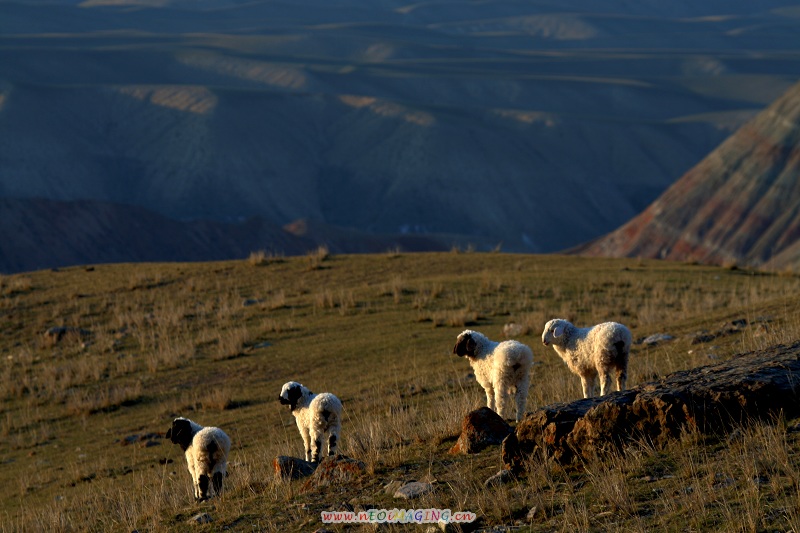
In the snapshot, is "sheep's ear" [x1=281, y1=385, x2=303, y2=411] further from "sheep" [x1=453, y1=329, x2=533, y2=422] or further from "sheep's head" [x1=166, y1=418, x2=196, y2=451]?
"sheep" [x1=453, y1=329, x2=533, y2=422]

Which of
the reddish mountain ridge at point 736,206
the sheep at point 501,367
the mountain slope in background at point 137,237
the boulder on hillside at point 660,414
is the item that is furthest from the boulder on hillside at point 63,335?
the mountain slope in background at point 137,237

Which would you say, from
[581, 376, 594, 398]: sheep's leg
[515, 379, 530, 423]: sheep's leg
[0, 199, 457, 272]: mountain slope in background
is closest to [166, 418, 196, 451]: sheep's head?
[515, 379, 530, 423]: sheep's leg

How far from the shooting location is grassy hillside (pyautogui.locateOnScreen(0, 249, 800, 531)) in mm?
8859

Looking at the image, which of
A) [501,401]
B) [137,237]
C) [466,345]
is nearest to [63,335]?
[466,345]

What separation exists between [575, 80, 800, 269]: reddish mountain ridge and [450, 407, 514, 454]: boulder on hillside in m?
56.3

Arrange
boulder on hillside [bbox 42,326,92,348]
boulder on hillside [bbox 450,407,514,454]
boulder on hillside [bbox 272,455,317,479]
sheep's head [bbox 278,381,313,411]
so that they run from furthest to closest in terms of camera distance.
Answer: boulder on hillside [bbox 42,326,92,348], sheep's head [bbox 278,381,313,411], boulder on hillside [bbox 272,455,317,479], boulder on hillside [bbox 450,407,514,454]

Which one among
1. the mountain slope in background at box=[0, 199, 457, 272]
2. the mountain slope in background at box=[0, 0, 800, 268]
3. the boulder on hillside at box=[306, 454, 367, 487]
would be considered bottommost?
the boulder on hillside at box=[306, 454, 367, 487]

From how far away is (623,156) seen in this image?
414ft

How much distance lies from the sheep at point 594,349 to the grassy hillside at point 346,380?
39.3 inches

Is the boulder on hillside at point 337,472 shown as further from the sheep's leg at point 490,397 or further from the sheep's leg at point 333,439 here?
the sheep's leg at point 490,397

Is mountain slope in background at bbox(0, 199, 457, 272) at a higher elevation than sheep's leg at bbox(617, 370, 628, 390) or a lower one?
higher

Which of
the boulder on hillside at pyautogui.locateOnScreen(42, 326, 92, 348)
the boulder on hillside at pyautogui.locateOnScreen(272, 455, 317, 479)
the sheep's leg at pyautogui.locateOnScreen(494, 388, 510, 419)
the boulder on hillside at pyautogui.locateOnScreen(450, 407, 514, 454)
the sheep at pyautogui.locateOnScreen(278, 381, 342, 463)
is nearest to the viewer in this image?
the boulder on hillside at pyautogui.locateOnScreen(450, 407, 514, 454)

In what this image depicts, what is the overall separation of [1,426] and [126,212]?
6559 centimetres

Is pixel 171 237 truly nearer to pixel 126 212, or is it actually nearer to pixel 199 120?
pixel 126 212
